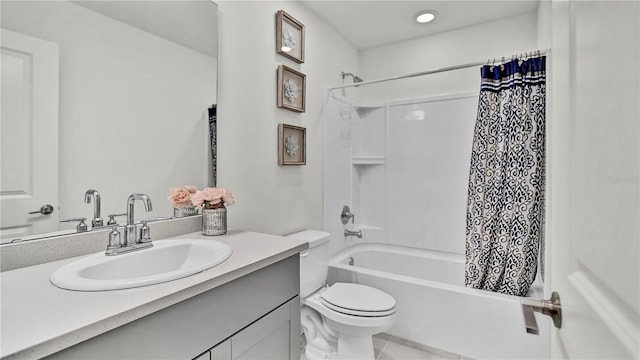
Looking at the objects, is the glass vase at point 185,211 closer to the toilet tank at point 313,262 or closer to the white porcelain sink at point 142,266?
the white porcelain sink at point 142,266

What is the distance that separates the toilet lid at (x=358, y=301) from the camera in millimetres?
1638

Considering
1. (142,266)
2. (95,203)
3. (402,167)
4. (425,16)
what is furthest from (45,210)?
(425,16)

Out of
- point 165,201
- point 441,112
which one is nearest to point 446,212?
point 441,112

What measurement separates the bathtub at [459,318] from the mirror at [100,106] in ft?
4.56

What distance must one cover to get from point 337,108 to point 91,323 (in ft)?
7.68

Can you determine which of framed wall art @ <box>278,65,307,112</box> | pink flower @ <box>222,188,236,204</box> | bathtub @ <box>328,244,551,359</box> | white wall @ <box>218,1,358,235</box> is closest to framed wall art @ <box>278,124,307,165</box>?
white wall @ <box>218,1,358,235</box>

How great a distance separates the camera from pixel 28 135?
38.0 inches

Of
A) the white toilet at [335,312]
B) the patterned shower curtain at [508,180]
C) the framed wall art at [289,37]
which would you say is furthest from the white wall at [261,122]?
the patterned shower curtain at [508,180]

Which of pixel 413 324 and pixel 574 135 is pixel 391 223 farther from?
pixel 574 135

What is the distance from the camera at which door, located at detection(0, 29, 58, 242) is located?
928 mm

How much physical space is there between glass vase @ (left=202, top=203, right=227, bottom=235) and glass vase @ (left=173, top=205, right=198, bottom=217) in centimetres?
12

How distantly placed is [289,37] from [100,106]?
131cm

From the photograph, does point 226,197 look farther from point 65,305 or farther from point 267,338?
point 65,305

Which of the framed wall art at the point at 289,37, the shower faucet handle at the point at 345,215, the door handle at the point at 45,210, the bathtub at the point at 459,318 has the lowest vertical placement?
the bathtub at the point at 459,318
